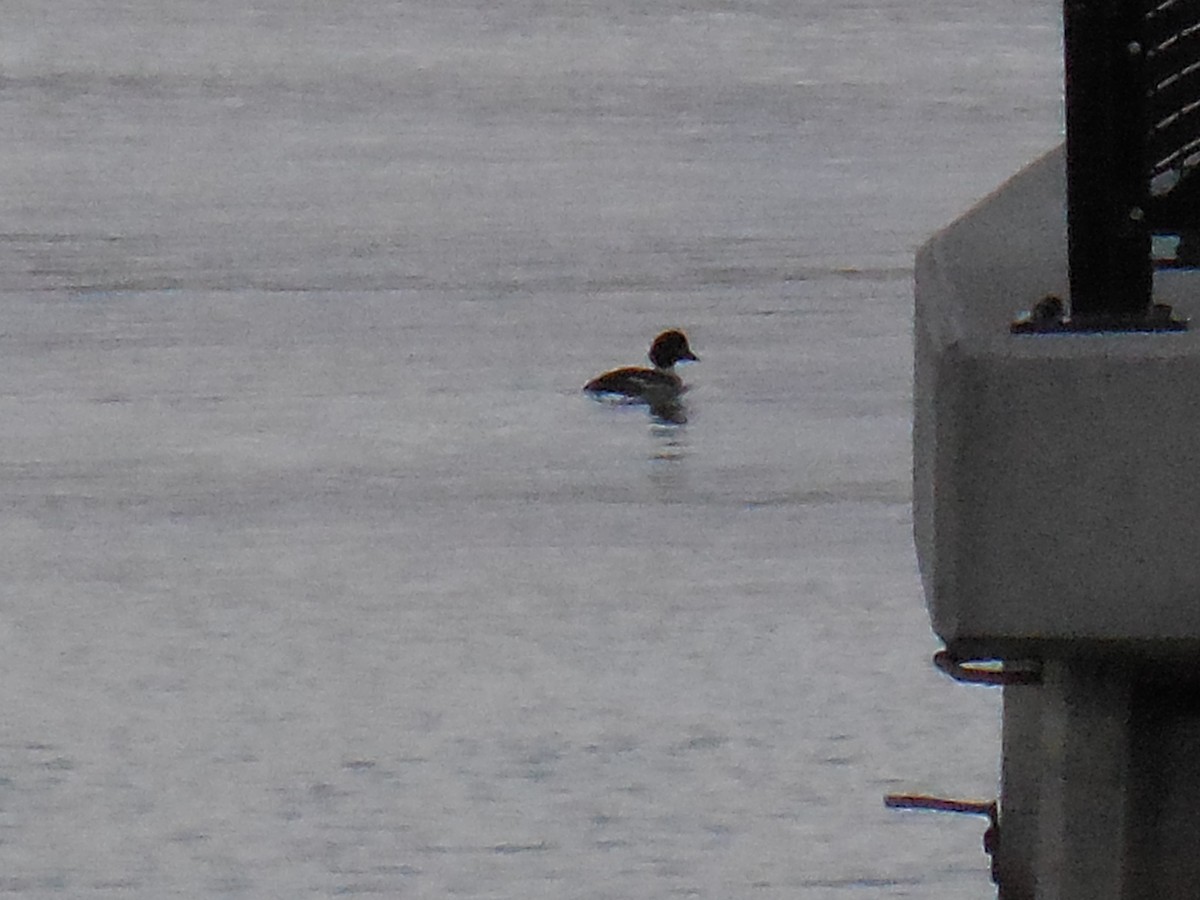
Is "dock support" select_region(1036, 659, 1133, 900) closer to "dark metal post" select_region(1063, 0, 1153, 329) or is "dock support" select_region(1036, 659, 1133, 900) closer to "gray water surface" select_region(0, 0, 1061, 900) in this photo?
"dark metal post" select_region(1063, 0, 1153, 329)

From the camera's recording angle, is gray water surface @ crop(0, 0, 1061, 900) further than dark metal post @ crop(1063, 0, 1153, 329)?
Yes

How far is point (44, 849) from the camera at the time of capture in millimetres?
5355

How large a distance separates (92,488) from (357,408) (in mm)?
1473

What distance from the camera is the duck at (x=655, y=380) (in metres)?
9.55

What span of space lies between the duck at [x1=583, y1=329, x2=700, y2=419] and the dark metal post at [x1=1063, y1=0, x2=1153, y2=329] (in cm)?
751

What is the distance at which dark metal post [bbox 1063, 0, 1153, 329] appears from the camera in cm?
195

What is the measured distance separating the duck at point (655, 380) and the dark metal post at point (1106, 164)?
7.51 meters

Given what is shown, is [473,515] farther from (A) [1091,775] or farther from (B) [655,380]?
(A) [1091,775]

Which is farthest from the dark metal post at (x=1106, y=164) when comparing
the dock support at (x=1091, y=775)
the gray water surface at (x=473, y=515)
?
the gray water surface at (x=473, y=515)

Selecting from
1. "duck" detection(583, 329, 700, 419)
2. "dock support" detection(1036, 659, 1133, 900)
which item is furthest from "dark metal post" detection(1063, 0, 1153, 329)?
"duck" detection(583, 329, 700, 419)

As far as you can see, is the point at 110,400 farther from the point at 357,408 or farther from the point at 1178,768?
the point at 1178,768

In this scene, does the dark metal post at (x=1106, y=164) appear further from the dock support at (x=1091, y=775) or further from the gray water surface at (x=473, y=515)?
the gray water surface at (x=473, y=515)

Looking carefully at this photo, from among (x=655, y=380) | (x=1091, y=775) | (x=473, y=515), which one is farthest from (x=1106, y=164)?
(x=655, y=380)

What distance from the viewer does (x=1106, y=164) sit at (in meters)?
2.00
